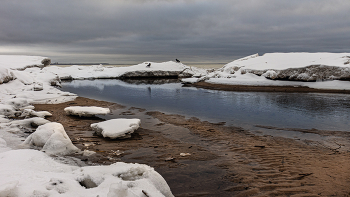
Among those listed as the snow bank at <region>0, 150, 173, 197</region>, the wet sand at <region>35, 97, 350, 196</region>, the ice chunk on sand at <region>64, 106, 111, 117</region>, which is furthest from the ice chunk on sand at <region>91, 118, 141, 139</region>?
the snow bank at <region>0, 150, 173, 197</region>

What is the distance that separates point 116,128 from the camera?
8.66 m

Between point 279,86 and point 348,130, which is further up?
point 279,86

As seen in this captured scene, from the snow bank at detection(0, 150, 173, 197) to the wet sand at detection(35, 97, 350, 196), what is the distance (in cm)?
107

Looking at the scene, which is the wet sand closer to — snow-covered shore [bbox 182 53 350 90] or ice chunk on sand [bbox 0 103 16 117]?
ice chunk on sand [bbox 0 103 16 117]

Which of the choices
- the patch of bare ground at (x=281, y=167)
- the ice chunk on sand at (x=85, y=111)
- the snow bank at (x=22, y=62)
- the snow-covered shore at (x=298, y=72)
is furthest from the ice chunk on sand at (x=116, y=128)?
the snow bank at (x=22, y=62)

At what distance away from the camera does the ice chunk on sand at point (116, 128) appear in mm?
8297

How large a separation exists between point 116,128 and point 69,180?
495 centimetres

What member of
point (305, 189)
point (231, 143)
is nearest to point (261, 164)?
point (305, 189)

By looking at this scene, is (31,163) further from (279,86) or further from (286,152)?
(279,86)

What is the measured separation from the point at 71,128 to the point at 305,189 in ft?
31.4

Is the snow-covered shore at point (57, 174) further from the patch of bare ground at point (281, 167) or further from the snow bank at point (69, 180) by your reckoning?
the patch of bare ground at point (281, 167)

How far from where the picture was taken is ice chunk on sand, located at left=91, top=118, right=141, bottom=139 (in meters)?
8.30

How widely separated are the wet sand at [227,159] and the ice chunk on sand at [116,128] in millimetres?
277

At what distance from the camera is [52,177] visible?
375 centimetres
